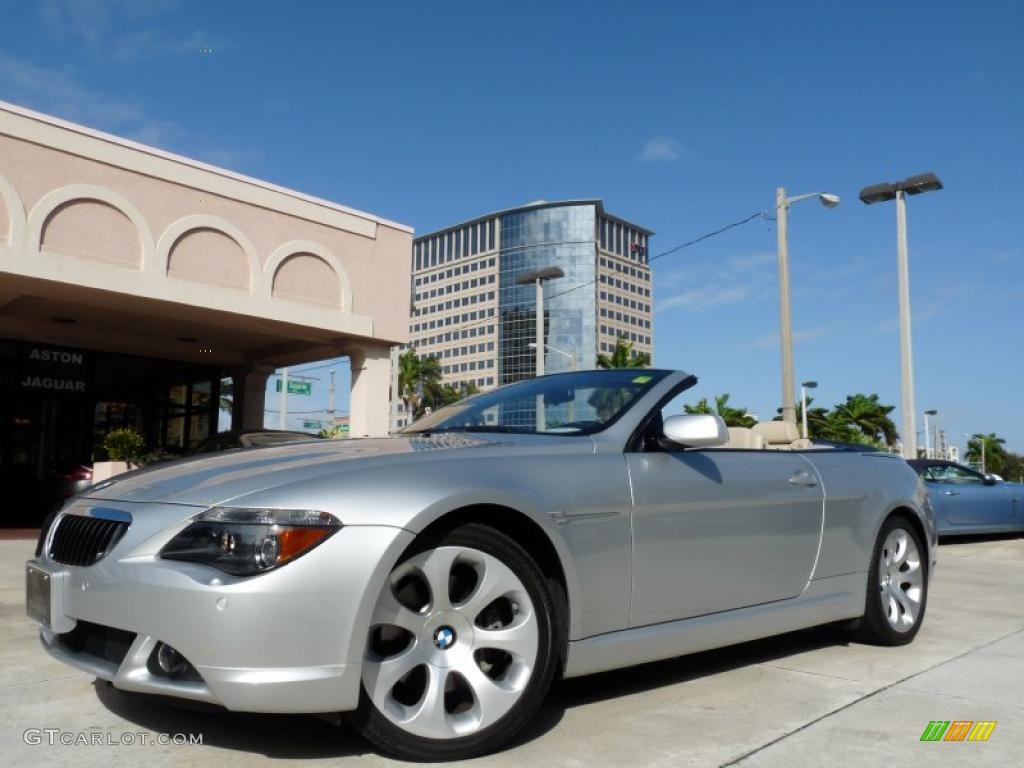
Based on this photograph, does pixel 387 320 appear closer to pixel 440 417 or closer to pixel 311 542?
pixel 440 417

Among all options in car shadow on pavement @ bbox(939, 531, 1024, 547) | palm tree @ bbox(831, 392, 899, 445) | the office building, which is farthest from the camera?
the office building

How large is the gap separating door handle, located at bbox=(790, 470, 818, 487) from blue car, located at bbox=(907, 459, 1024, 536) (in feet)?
27.8

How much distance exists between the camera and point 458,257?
4993 inches

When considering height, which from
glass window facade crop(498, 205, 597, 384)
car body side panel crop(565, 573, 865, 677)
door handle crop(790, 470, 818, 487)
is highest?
glass window facade crop(498, 205, 597, 384)

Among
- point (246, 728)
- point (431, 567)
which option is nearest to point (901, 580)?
point (431, 567)

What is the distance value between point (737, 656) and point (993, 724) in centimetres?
Result: 127

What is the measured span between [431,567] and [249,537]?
55 centimetres

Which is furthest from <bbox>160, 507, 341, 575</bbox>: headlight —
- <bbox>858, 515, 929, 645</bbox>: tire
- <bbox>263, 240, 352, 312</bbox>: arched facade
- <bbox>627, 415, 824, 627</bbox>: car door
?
<bbox>263, 240, 352, 312</bbox>: arched facade

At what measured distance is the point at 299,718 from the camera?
2996 mm

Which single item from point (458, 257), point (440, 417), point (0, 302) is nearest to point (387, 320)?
point (0, 302)

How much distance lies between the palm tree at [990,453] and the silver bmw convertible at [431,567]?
A: 12372cm

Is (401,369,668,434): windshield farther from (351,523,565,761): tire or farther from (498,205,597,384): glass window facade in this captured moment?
(498,205,597,384): glass window facade

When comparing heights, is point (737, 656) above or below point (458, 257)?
below

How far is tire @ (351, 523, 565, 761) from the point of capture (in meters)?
2.54
